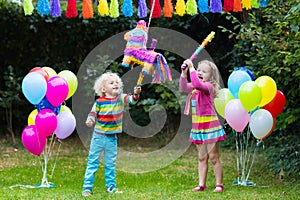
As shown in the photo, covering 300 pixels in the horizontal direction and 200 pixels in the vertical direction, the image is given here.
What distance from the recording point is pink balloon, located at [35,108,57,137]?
17.9 feet

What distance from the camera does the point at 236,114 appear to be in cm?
550

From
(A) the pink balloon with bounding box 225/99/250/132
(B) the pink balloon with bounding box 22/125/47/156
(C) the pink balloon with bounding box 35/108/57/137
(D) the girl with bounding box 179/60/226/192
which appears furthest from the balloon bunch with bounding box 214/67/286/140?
(B) the pink balloon with bounding box 22/125/47/156

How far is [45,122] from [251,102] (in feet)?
6.18

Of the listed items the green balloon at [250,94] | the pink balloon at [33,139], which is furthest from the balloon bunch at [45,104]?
the green balloon at [250,94]

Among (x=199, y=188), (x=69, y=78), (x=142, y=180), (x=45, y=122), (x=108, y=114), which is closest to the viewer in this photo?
(x=108, y=114)

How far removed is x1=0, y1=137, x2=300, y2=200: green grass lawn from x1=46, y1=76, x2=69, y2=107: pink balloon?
0.84 meters

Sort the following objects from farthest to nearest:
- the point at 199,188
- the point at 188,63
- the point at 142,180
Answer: the point at 142,180 < the point at 199,188 < the point at 188,63

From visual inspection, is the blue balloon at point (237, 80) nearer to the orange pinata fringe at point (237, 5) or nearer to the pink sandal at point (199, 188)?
the orange pinata fringe at point (237, 5)

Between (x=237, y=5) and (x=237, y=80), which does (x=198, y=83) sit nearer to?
(x=237, y=80)

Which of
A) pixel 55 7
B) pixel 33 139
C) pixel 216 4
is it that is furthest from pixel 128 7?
pixel 33 139

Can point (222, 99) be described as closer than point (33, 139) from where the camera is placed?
No

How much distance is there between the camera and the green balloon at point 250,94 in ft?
17.5

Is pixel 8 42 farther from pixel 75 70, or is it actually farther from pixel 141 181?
pixel 141 181

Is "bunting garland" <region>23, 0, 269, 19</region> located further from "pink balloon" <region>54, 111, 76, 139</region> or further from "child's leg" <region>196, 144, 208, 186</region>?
"child's leg" <region>196, 144, 208, 186</region>
